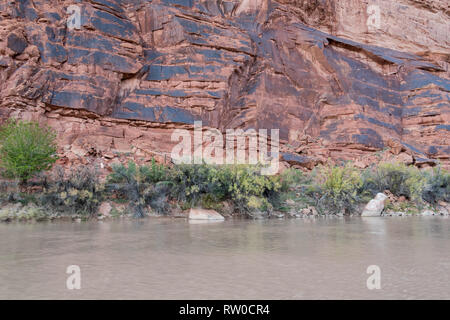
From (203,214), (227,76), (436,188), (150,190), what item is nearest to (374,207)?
(436,188)

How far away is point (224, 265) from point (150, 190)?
8474mm

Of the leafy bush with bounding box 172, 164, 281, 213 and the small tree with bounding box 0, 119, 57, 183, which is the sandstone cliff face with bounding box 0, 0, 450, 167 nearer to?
the small tree with bounding box 0, 119, 57, 183

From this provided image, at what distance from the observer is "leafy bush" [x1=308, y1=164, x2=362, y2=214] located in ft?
45.9

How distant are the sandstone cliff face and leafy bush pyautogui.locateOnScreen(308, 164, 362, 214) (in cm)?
708

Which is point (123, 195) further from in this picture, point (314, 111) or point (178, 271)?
point (314, 111)

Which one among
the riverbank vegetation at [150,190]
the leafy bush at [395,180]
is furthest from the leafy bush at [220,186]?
the leafy bush at [395,180]

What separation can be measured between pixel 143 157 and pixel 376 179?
11880 mm

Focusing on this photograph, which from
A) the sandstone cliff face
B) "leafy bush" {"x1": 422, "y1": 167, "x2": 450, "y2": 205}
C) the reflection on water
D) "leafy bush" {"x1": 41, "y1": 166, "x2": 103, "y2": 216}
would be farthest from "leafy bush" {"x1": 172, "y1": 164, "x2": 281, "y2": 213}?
"leafy bush" {"x1": 422, "y1": 167, "x2": 450, "y2": 205}

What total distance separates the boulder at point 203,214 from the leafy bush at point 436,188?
9.86m

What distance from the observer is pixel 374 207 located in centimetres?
1406

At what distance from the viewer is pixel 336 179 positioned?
14.3 metres

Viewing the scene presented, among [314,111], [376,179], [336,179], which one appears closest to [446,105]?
[314,111]

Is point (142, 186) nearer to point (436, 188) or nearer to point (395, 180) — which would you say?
point (395, 180)

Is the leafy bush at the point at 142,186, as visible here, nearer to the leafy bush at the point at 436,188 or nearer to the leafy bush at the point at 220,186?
the leafy bush at the point at 220,186
